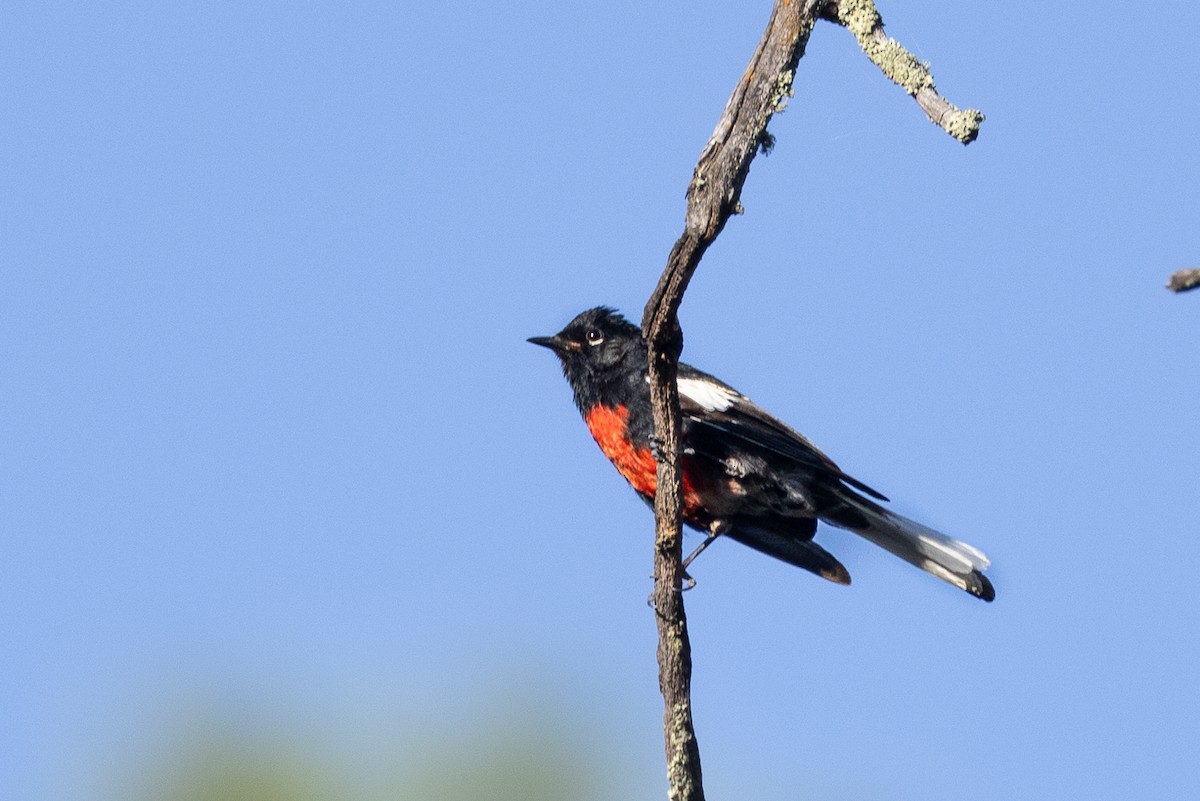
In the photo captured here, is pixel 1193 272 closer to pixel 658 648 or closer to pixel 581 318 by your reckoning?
pixel 658 648

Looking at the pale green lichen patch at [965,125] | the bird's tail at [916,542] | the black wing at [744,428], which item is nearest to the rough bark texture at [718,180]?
the pale green lichen patch at [965,125]

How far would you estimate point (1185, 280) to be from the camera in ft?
6.64

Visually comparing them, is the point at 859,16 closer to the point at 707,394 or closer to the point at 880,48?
the point at 880,48

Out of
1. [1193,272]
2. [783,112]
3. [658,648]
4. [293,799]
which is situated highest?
[783,112]

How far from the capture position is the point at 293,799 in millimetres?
8898

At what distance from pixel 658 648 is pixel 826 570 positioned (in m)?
1.84

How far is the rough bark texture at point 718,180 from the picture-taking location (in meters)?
3.06

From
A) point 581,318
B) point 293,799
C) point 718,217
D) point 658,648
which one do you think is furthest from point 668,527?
point 293,799

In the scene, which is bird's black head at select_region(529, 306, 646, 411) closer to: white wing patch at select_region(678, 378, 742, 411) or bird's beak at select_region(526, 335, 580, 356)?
bird's beak at select_region(526, 335, 580, 356)

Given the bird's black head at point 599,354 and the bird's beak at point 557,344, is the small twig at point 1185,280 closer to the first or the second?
the bird's black head at point 599,354

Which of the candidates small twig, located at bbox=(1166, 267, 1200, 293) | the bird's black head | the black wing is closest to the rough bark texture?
small twig, located at bbox=(1166, 267, 1200, 293)

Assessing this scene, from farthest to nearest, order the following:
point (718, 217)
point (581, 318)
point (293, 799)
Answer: point (293, 799) → point (581, 318) → point (718, 217)

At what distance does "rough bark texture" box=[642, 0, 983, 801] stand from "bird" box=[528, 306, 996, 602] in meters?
1.36

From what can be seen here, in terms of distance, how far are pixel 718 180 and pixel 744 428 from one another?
2.20 m
